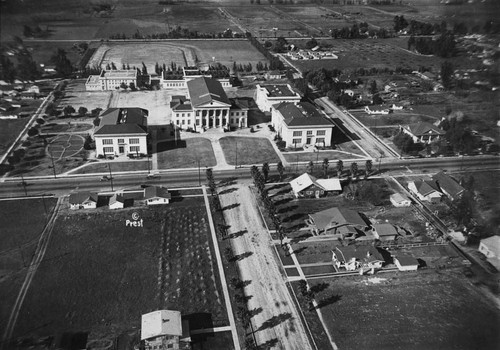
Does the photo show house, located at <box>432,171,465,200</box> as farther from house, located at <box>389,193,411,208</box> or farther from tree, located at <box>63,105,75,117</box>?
tree, located at <box>63,105,75,117</box>

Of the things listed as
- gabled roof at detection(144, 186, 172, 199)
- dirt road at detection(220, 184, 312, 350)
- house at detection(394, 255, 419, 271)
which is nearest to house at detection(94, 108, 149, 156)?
gabled roof at detection(144, 186, 172, 199)

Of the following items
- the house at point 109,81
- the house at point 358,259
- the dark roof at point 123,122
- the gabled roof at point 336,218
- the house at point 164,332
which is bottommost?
the house at point 164,332

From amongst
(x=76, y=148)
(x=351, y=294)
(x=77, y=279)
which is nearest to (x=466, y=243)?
(x=351, y=294)

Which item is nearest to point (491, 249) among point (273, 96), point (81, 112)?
point (273, 96)

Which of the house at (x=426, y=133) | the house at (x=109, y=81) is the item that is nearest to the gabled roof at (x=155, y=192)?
the house at (x=426, y=133)

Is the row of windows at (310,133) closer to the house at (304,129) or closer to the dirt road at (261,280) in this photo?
the house at (304,129)

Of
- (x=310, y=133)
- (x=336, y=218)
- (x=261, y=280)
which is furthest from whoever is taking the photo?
(x=310, y=133)

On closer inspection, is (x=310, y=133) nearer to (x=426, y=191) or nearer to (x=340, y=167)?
(x=340, y=167)
